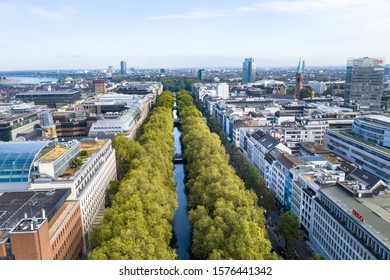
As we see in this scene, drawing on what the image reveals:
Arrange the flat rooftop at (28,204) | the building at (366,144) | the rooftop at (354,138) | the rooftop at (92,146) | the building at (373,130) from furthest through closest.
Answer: the building at (373,130) → the rooftop at (354,138) → the building at (366,144) → the rooftop at (92,146) → the flat rooftop at (28,204)

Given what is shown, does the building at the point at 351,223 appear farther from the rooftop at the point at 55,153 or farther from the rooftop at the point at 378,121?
the rooftop at the point at 55,153

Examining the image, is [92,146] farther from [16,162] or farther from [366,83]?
[366,83]

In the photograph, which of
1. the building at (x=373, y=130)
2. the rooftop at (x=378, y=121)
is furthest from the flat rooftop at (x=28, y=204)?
the rooftop at (x=378, y=121)

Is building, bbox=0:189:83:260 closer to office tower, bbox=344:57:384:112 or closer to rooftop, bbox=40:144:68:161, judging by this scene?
rooftop, bbox=40:144:68:161

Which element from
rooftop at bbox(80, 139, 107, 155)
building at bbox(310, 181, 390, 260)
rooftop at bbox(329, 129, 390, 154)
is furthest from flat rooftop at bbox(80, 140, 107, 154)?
rooftop at bbox(329, 129, 390, 154)

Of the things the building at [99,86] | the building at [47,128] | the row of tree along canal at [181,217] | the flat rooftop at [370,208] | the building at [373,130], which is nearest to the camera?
the row of tree along canal at [181,217]

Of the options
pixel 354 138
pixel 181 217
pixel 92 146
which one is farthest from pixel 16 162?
pixel 354 138
